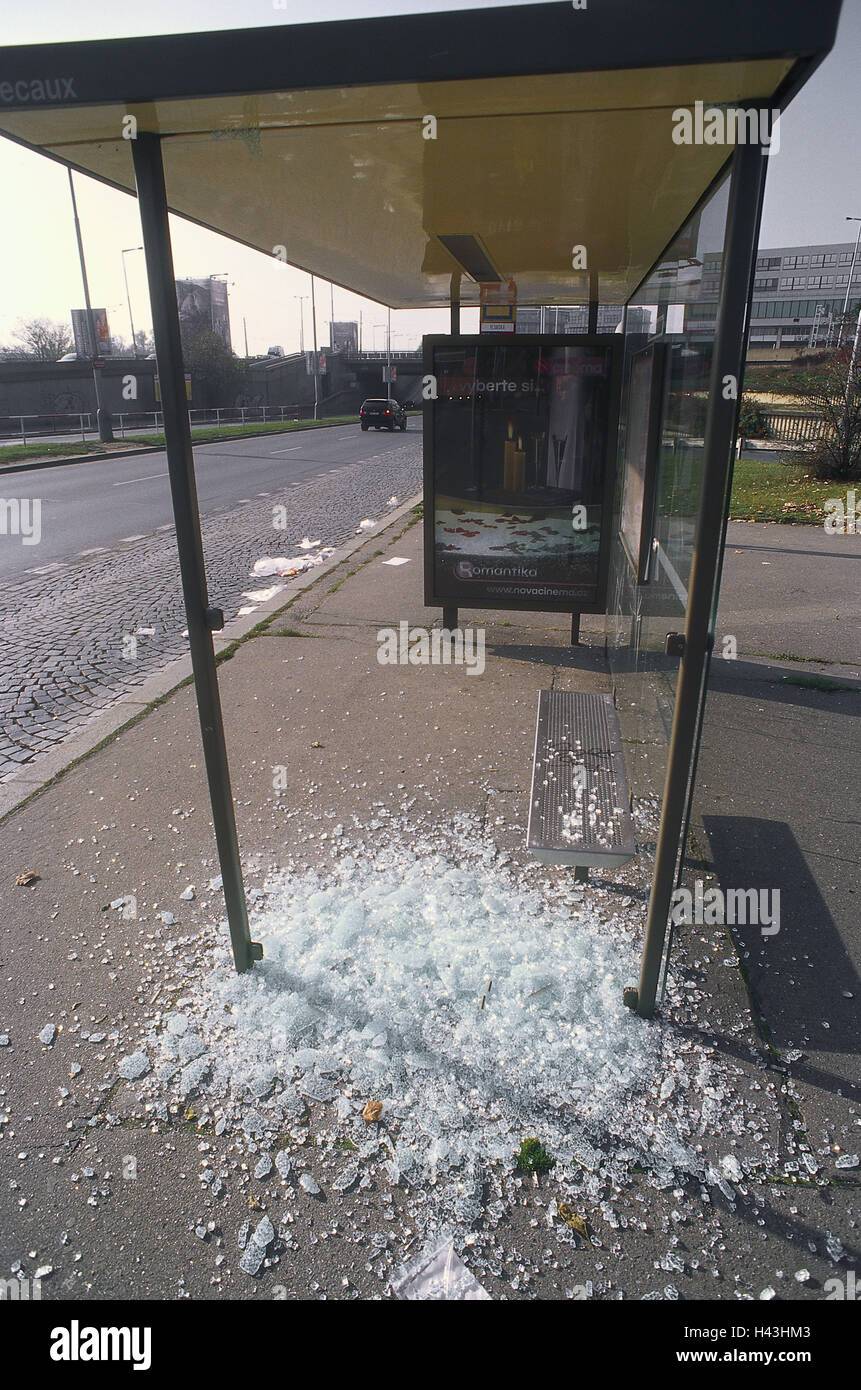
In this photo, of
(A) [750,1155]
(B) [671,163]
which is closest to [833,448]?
(B) [671,163]

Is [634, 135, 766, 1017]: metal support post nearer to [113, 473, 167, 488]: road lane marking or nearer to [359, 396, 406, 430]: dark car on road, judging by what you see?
[113, 473, 167, 488]: road lane marking

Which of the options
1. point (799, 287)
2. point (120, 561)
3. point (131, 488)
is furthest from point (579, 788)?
point (799, 287)

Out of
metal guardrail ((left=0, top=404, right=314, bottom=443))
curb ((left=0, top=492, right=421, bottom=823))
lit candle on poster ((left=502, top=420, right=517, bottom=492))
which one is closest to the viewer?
curb ((left=0, top=492, right=421, bottom=823))

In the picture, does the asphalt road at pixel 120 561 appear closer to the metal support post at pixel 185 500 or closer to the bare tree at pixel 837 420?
the metal support post at pixel 185 500

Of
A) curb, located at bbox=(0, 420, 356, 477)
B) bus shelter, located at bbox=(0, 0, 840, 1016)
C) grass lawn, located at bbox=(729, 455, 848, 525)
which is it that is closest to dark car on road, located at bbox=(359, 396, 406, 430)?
curb, located at bbox=(0, 420, 356, 477)

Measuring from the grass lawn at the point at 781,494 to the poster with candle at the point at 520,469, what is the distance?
5881mm

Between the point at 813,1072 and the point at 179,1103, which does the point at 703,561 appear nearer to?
the point at 813,1072

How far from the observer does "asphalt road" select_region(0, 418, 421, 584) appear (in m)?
11.3

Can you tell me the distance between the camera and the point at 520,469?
5555 mm

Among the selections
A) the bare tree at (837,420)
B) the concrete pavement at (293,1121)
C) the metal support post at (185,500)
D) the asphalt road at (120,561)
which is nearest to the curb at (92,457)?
the asphalt road at (120,561)

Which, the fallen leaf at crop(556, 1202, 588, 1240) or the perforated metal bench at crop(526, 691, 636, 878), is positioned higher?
the perforated metal bench at crop(526, 691, 636, 878)

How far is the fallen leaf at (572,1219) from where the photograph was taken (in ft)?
6.55

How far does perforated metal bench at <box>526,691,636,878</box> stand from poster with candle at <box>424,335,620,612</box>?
65.4 inches

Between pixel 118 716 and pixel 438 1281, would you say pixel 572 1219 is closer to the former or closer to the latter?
pixel 438 1281
